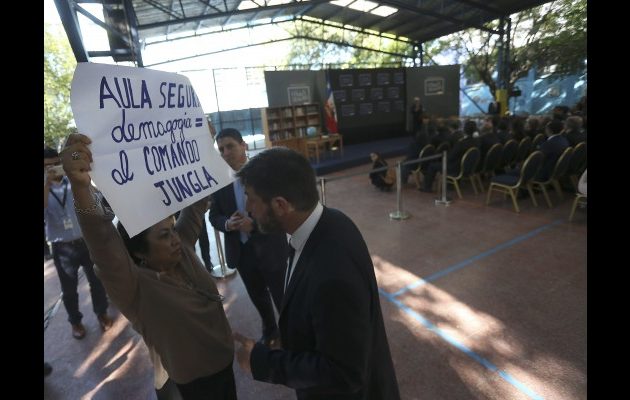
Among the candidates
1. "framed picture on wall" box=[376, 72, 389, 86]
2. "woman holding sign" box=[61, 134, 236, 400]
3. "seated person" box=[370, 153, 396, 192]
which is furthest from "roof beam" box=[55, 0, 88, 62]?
"framed picture on wall" box=[376, 72, 389, 86]

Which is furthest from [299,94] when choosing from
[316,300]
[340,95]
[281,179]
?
[316,300]

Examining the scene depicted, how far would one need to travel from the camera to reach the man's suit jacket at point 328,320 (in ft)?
3.13

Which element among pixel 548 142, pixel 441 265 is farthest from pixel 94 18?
pixel 548 142

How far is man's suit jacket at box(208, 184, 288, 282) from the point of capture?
2205 mm

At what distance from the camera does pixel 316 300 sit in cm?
96

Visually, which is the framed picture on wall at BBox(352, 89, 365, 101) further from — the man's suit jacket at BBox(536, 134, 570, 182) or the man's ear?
the man's ear

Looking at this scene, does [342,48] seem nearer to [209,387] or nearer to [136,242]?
[136,242]

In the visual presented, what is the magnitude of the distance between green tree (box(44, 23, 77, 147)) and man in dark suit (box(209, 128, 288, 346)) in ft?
65.1

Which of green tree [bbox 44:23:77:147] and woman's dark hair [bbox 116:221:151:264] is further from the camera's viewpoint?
green tree [bbox 44:23:77:147]

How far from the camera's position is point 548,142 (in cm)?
514

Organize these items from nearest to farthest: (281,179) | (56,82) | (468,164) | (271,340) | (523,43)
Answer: (281,179) < (271,340) < (468,164) < (523,43) < (56,82)

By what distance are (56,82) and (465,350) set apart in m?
22.8

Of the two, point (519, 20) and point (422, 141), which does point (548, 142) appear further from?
point (519, 20)
